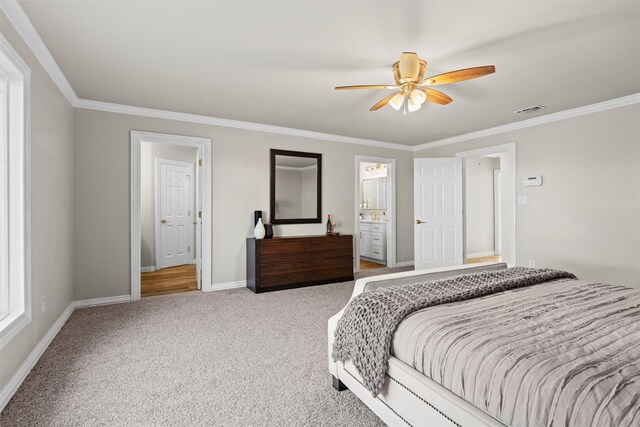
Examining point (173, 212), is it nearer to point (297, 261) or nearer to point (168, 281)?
point (168, 281)

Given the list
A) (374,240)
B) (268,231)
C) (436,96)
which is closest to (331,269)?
(268,231)

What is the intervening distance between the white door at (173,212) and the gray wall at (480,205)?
598cm

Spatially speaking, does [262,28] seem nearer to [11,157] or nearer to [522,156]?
[11,157]

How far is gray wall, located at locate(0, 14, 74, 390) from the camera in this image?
84.2 inches

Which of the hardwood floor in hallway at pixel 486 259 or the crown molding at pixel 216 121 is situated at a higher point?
the crown molding at pixel 216 121

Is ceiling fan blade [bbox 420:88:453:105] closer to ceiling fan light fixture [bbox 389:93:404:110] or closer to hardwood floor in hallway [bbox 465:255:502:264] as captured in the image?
ceiling fan light fixture [bbox 389:93:404:110]

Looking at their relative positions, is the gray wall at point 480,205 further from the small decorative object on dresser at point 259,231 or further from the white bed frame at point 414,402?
the white bed frame at point 414,402

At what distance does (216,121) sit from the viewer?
4.39 meters

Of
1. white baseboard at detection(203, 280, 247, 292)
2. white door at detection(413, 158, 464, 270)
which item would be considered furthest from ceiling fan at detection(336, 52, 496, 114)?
white baseboard at detection(203, 280, 247, 292)

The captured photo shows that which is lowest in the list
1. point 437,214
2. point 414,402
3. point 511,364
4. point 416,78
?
point 414,402

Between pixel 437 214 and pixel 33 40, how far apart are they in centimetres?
527

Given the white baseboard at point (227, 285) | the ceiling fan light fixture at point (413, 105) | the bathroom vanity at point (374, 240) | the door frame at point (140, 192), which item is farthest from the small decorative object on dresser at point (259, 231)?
the bathroom vanity at point (374, 240)

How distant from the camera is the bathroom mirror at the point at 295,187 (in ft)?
16.0

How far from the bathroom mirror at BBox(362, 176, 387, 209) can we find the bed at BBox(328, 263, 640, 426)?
5.17 meters
